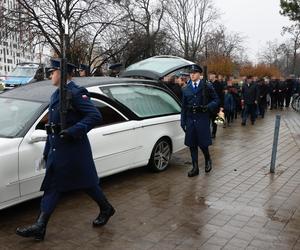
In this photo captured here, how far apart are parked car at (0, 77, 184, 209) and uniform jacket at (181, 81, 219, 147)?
1.68ft

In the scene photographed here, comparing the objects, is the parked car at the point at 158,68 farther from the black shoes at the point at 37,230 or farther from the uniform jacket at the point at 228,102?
the black shoes at the point at 37,230

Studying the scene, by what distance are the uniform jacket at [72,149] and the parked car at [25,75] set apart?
73.3 feet

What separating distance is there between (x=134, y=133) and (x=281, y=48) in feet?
181

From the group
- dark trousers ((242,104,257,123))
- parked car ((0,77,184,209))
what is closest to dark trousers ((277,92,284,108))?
dark trousers ((242,104,257,123))

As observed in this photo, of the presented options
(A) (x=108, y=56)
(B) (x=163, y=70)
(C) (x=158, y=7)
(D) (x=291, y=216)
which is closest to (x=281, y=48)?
(C) (x=158, y=7)

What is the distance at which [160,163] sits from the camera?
7.48m

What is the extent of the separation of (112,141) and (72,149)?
1.94 m

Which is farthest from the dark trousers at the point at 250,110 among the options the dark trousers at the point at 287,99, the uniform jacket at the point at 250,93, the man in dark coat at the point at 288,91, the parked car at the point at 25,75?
the parked car at the point at 25,75

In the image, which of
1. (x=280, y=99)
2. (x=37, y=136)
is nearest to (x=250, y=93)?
(x=280, y=99)

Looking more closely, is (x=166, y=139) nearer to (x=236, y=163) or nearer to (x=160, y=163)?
(x=160, y=163)

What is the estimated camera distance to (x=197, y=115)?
7.02 m

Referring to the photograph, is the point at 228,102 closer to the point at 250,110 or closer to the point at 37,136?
the point at 250,110

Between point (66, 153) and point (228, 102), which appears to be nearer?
point (66, 153)

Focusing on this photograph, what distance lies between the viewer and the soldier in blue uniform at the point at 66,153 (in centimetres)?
430
